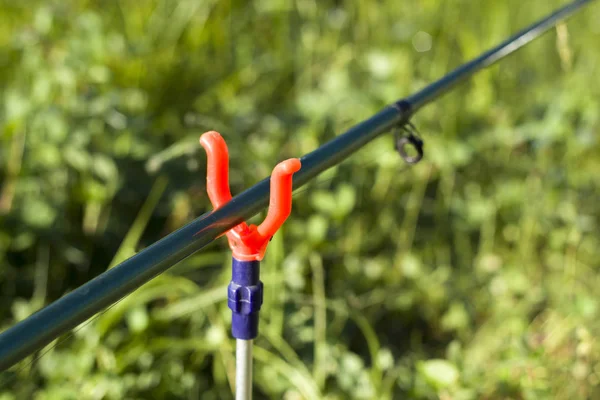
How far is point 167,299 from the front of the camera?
127cm

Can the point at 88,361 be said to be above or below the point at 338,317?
below

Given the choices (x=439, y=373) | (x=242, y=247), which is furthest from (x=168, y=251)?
(x=439, y=373)

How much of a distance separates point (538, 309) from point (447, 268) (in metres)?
0.22

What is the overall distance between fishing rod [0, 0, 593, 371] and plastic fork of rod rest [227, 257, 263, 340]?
0.14 ft

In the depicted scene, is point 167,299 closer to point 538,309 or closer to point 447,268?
point 447,268

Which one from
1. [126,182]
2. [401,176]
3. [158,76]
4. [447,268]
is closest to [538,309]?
[447,268]

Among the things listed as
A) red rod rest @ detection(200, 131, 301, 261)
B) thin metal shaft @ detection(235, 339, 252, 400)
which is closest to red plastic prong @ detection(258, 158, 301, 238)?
red rod rest @ detection(200, 131, 301, 261)

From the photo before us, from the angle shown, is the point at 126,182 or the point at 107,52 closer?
the point at 126,182

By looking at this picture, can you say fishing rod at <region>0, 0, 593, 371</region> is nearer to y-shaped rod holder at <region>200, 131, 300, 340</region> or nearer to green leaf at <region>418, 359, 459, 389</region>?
y-shaped rod holder at <region>200, 131, 300, 340</region>

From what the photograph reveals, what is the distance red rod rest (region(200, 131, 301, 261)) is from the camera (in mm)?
567

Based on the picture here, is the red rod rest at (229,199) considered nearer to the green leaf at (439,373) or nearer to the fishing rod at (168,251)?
the fishing rod at (168,251)

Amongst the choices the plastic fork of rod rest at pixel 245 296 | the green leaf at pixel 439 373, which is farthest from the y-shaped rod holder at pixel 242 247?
the green leaf at pixel 439 373

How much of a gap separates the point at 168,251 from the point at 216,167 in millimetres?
105

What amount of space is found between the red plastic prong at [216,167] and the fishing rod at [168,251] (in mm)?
22
